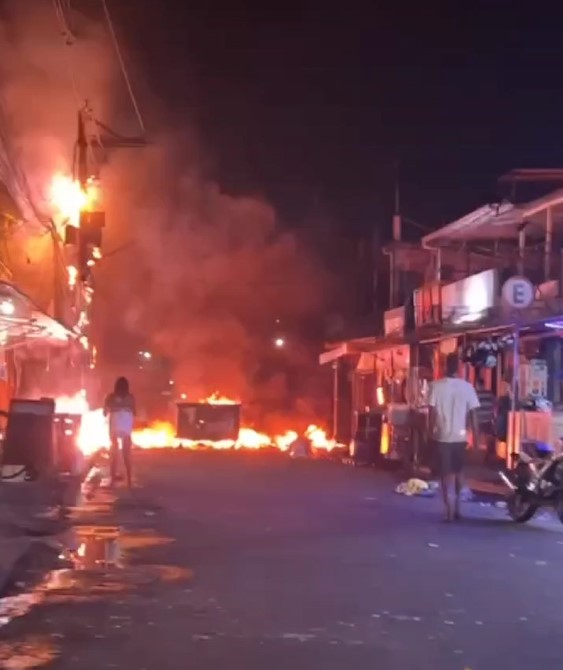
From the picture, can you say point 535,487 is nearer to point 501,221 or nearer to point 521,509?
point 521,509

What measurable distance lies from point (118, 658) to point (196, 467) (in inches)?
700

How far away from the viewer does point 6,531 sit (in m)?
12.3

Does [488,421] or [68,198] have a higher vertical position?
[68,198]

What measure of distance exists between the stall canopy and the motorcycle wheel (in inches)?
254

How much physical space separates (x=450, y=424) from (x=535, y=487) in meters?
1.13

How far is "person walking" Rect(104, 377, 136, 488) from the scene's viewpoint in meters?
18.1

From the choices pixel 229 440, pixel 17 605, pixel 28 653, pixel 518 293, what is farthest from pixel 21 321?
pixel 229 440

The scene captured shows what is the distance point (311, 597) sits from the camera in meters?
8.55

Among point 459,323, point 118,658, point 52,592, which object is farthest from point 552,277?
point 118,658

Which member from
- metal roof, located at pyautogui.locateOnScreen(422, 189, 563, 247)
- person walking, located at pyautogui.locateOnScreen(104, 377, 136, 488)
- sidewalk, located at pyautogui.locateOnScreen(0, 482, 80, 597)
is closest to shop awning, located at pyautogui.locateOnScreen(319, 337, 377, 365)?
metal roof, located at pyautogui.locateOnScreen(422, 189, 563, 247)

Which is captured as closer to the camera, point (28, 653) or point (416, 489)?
point (28, 653)

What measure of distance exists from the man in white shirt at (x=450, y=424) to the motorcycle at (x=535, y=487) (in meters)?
0.66

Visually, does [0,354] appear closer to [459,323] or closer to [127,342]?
[459,323]

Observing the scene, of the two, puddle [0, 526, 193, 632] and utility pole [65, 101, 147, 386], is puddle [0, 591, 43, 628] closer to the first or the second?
puddle [0, 526, 193, 632]
